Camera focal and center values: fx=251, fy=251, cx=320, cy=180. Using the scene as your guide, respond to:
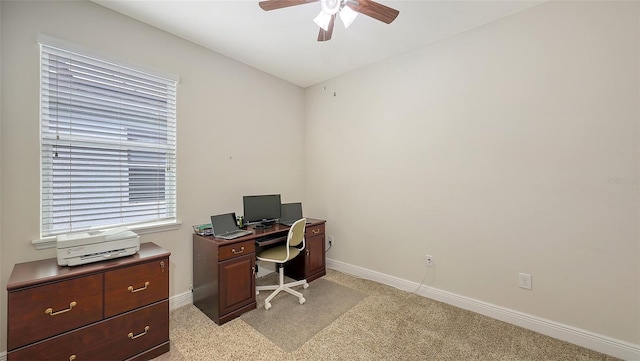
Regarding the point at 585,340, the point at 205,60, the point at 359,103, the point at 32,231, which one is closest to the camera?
the point at 32,231

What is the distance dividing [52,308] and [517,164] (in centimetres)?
351

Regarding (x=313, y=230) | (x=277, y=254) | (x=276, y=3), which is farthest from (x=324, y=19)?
(x=313, y=230)

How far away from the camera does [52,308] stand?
4.86 feet

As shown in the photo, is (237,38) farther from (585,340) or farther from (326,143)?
(585,340)

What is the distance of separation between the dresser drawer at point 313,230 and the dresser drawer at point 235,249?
77 cm

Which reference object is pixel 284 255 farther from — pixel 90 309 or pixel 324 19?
pixel 324 19

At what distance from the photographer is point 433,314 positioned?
93.6 inches

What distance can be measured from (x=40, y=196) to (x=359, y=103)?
3134 mm

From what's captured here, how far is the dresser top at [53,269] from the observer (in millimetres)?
1435

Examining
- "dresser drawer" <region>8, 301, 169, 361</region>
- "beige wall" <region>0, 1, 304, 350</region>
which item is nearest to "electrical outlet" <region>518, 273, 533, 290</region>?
"beige wall" <region>0, 1, 304, 350</region>

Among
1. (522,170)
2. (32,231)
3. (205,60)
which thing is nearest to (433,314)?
(522,170)

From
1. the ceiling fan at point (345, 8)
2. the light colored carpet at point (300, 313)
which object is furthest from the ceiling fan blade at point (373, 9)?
the light colored carpet at point (300, 313)

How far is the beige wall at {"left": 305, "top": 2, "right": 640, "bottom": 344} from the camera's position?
72.1 inches

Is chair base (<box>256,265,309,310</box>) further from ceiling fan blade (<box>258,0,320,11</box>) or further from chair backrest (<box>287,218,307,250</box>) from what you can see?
ceiling fan blade (<box>258,0,320,11</box>)
